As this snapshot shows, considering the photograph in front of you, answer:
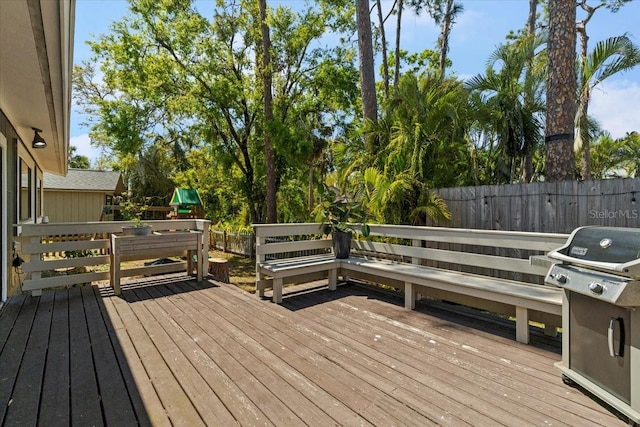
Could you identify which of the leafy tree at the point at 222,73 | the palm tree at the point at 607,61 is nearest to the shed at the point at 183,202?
the leafy tree at the point at 222,73

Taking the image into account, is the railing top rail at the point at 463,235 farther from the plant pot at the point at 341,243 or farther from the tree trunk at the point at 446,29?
the tree trunk at the point at 446,29

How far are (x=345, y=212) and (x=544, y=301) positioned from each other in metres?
2.66

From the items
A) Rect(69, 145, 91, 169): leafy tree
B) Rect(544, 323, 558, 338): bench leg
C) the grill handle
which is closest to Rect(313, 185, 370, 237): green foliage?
Rect(544, 323, 558, 338): bench leg

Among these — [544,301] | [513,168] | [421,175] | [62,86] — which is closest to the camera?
[544,301]

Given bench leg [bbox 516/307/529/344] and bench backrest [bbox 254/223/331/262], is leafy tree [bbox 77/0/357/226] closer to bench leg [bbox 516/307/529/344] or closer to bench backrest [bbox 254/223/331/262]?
bench backrest [bbox 254/223/331/262]

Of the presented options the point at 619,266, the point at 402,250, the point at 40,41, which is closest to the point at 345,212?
the point at 402,250

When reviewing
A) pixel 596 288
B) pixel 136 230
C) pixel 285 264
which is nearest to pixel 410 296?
pixel 285 264

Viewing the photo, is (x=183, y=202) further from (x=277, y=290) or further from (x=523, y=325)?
(x=523, y=325)

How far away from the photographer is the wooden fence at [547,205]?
11.0ft

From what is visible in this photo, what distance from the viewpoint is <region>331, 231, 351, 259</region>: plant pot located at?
187 inches

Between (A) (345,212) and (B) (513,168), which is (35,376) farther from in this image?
(B) (513,168)

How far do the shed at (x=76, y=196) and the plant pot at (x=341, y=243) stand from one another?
11689mm

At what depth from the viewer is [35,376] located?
2334mm

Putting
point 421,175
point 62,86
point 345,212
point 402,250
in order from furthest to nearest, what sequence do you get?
1. point 421,175
2. point 345,212
3. point 402,250
4. point 62,86
